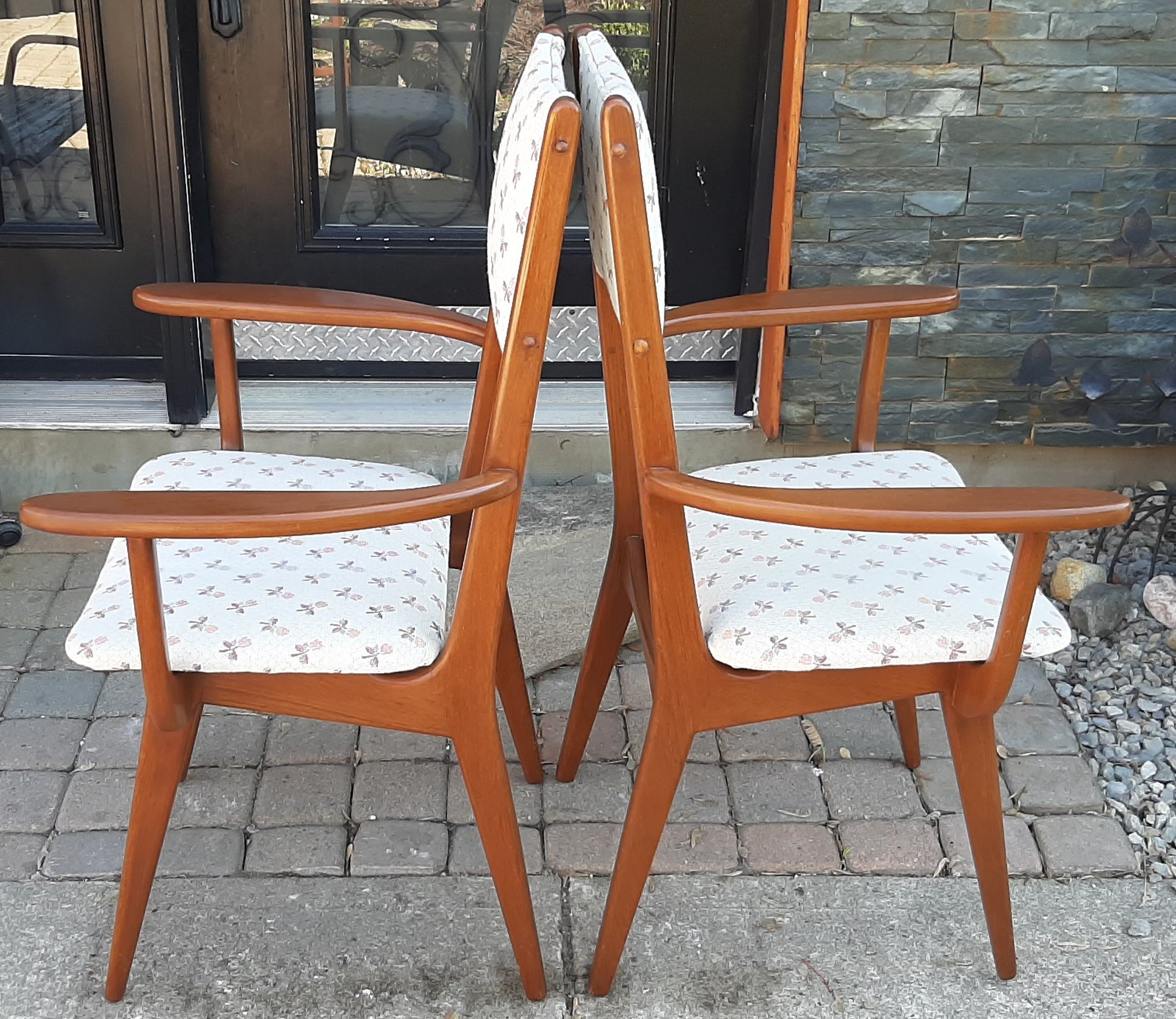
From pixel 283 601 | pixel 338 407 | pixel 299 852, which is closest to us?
pixel 283 601

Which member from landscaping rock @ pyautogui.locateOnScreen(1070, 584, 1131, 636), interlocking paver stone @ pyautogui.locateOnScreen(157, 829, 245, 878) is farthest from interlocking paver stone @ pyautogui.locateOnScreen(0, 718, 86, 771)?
landscaping rock @ pyautogui.locateOnScreen(1070, 584, 1131, 636)

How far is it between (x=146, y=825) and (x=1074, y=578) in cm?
183

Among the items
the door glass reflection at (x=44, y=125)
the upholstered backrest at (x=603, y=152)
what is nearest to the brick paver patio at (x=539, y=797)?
the upholstered backrest at (x=603, y=152)

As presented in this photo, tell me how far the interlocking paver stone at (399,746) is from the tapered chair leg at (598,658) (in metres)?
0.14

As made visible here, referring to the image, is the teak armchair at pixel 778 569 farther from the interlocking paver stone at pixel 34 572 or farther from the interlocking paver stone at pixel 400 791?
the interlocking paver stone at pixel 34 572

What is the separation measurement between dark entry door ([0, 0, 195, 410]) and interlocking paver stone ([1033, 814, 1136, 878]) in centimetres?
189

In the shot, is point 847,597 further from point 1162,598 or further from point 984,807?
point 1162,598

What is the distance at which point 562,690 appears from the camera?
229cm

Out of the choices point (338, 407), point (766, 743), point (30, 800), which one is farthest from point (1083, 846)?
point (338, 407)

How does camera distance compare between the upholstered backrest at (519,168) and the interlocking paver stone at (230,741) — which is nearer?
the upholstered backrest at (519,168)

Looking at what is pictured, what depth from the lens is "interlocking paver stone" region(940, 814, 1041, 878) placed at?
6.16 ft

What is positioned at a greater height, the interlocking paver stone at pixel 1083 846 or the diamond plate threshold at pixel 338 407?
the diamond plate threshold at pixel 338 407

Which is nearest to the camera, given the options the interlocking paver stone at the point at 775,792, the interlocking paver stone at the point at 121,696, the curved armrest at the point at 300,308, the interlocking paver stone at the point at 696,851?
the curved armrest at the point at 300,308

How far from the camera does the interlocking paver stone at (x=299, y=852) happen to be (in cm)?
185
